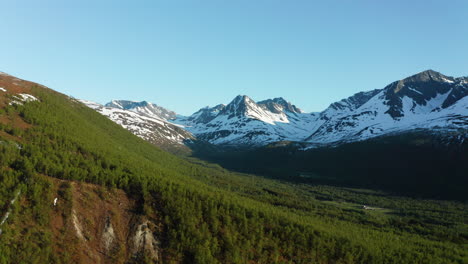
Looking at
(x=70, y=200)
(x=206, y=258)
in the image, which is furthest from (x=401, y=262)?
(x=70, y=200)

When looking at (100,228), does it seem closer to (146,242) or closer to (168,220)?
(146,242)

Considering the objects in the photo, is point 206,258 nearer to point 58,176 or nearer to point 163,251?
point 163,251

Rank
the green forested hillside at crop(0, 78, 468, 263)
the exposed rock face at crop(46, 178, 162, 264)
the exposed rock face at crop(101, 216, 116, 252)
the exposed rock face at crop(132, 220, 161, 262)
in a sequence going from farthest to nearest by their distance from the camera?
1. the exposed rock face at crop(132, 220, 161, 262)
2. the exposed rock face at crop(101, 216, 116, 252)
3. the exposed rock face at crop(46, 178, 162, 264)
4. the green forested hillside at crop(0, 78, 468, 263)

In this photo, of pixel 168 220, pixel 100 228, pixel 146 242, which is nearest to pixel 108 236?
pixel 100 228

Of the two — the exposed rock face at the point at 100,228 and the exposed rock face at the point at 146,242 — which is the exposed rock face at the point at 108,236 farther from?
the exposed rock face at the point at 146,242

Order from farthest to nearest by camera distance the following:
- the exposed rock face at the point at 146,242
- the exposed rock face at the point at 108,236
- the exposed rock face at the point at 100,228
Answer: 1. the exposed rock face at the point at 146,242
2. the exposed rock face at the point at 108,236
3. the exposed rock face at the point at 100,228

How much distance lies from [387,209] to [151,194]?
6053 inches

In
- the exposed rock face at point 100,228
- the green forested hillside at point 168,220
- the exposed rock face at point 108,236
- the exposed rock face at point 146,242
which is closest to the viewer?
the green forested hillside at point 168,220

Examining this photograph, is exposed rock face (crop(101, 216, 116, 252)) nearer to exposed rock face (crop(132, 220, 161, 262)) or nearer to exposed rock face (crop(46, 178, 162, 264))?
exposed rock face (crop(46, 178, 162, 264))

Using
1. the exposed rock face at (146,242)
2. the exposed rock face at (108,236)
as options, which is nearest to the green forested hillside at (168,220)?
the exposed rock face at (146,242)

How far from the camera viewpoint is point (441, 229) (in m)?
125

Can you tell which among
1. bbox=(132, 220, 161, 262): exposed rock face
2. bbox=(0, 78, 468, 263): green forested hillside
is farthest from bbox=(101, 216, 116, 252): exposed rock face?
bbox=(0, 78, 468, 263): green forested hillside

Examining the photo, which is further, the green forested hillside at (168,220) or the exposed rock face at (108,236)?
the exposed rock face at (108,236)

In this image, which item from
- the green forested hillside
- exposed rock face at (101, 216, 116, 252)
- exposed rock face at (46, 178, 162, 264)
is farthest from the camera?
exposed rock face at (101, 216, 116, 252)
